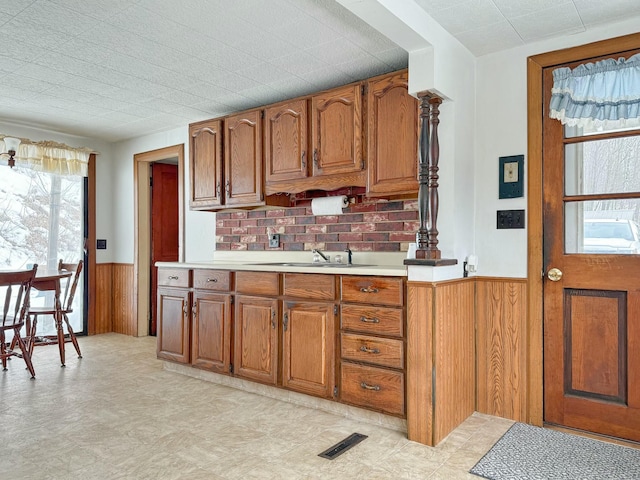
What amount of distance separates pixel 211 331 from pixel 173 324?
46 cm

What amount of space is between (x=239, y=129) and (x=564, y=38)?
7.82ft

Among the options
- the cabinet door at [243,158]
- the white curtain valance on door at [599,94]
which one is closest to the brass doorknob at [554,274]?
the white curtain valance on door at [599,94]

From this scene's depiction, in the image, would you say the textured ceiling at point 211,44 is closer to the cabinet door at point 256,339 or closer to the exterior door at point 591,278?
the exterior door at point 591,278

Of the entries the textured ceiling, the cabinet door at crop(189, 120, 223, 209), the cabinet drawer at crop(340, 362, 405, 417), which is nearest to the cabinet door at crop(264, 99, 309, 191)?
the textured ceiling

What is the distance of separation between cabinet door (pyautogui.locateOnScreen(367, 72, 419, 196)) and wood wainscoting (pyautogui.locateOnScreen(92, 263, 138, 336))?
11.7ft

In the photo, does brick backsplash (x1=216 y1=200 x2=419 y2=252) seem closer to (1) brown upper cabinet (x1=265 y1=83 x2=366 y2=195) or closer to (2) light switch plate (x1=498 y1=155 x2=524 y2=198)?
(1) brown upper cabinet (x1=265 y1=83 x2=366 y2=195)

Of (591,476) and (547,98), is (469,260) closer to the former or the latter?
(547,98)

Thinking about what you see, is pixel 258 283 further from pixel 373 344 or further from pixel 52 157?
pixel 52 157

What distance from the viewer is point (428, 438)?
2447 millimetres

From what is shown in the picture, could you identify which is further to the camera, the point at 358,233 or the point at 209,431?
the point at 358,233

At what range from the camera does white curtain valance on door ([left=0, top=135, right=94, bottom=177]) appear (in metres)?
4.69

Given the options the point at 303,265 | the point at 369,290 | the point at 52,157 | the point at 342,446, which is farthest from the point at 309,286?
the point at 52,157

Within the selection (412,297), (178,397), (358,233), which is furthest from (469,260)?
(178,397)

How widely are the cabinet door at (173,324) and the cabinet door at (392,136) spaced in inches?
69.6
